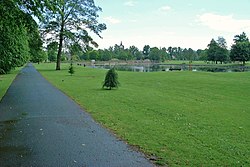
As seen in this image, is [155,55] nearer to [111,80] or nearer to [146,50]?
[146,50]

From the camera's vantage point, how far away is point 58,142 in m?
6.42

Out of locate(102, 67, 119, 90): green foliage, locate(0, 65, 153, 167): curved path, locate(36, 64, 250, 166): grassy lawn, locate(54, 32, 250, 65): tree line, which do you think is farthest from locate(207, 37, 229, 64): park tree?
locate(0, 65, 153, 167): curved path

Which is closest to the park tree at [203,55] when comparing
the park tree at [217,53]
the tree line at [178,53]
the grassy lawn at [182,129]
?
the tree line at [178,53]

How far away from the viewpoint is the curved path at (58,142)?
17.0 ft

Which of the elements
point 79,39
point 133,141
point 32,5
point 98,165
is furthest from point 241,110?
point 79,39

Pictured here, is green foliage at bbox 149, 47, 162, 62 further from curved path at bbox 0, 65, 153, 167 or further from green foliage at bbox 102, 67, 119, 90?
curved path at bbox 0, 65, 153, 167

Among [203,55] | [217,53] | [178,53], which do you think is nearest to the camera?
[217,53]

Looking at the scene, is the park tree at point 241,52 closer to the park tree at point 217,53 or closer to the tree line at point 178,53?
the tree line at point 178,53

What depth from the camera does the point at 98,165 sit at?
4984 millimetres

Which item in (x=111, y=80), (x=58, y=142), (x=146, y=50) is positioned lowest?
(x=58, y=142)

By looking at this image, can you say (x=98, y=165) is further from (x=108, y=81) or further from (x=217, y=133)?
(x=108, y=81)

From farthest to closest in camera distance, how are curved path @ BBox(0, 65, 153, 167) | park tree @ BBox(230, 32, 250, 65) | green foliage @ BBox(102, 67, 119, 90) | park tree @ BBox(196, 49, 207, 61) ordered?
park tree @ BBox(196, 49, 207, 61), park tree @ BBox(230, 32, 250, 65), green foliage @ BBox(102, 67, 119, 90), curved path @ BBox(0, 65, 153, 167)

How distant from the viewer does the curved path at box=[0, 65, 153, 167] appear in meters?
5.19

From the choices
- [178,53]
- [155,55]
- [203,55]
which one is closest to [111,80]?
[203,55]
